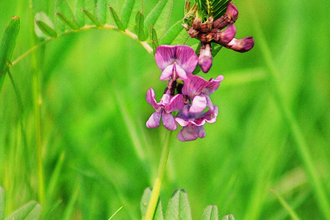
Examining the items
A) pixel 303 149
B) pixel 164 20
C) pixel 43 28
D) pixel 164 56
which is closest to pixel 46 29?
pixel 43 28

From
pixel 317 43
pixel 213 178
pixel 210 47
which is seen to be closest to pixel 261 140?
pixel 213 178

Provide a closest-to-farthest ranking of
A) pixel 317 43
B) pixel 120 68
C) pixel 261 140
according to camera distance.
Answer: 1. pixel 261 140
2. pixel 120 68
3. pixel 317 43

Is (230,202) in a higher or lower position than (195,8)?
lower

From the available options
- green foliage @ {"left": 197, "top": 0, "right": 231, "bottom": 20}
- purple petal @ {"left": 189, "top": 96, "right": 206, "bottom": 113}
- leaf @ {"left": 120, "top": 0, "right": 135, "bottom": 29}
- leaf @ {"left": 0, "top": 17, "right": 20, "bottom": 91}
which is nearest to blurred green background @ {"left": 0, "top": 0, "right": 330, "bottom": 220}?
leaf @ {"left": 0, "top": 17, "right": 20, "bottom": 91}

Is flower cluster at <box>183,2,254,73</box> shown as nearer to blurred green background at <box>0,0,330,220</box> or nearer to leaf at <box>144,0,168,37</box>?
leaf at <box>144,0,168,37</box>

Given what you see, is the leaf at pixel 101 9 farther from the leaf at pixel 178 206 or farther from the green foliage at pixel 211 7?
the leaf at pixel 178 206

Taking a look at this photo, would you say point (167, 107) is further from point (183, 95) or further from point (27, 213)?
point (27, 213)

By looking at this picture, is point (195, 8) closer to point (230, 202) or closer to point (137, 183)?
point (230, 202)
